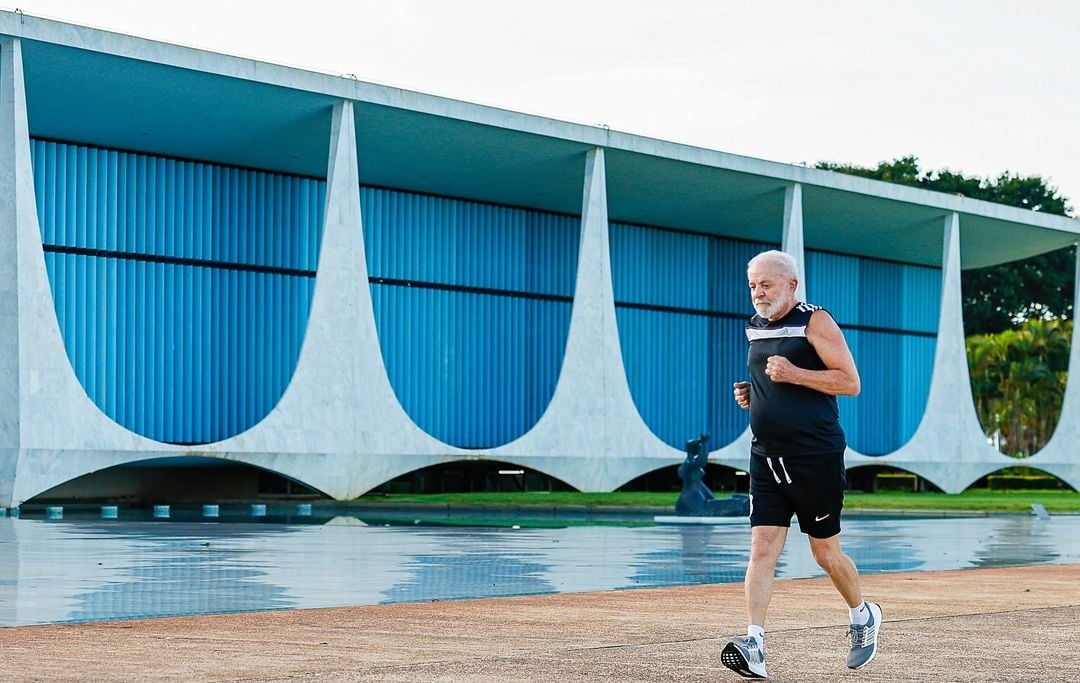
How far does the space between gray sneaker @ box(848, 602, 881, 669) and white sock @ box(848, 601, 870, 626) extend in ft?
0.04

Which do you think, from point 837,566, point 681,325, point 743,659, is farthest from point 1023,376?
point 743,659

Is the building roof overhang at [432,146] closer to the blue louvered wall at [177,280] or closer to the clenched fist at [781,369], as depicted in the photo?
the blue louvered wall at [177,280]

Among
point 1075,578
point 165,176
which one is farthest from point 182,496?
point 1075,578

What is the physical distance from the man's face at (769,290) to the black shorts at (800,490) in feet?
1.94

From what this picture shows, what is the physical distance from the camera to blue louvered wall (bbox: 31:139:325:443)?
3541cm

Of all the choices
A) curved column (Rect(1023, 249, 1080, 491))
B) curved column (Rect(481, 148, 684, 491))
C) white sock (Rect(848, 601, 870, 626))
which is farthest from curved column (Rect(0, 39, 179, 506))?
curved column (Rect(1023, 249, 1080, 491))

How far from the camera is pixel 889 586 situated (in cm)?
1120

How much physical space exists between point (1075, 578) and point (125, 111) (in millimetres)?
24427

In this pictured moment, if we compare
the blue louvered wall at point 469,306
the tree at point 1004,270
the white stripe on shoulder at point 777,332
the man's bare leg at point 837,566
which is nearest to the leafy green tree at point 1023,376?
the tree at point 1004,270

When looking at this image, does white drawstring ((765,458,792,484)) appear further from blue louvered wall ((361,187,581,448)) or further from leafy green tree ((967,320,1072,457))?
leafy green tree ((967,320,1072,457))

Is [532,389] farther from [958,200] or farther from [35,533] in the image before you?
[35,533]

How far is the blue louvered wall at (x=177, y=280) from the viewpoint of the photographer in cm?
3541

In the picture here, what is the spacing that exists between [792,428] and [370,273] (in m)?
33.8

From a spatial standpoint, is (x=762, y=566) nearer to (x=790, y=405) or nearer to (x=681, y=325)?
(x=790, y=405)
